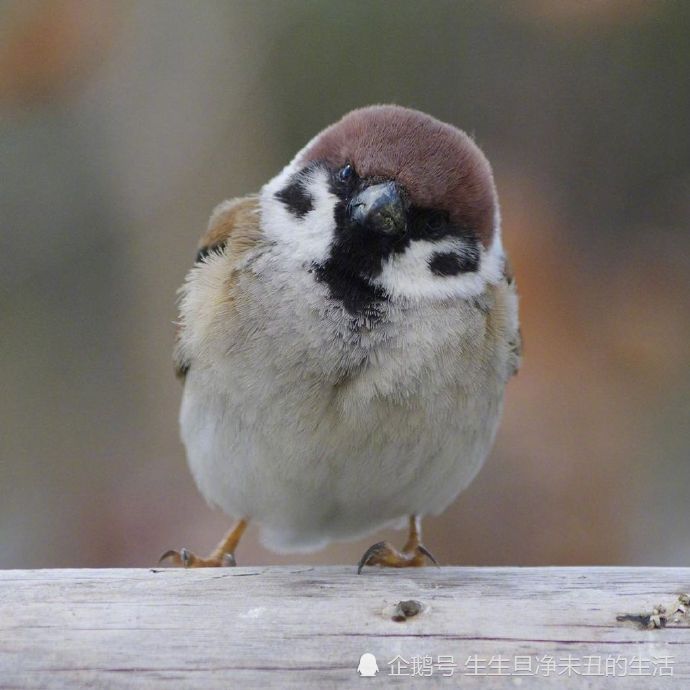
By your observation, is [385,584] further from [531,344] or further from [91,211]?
[91,211]

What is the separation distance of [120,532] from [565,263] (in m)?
2.16

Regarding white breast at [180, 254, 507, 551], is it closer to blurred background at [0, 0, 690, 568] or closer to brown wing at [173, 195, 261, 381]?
brown wing at [173, 195, 261, 381]

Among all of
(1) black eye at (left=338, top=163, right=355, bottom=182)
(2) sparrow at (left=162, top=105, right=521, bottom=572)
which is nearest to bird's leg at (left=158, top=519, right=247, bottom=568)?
(2) sparrow at (left=162, top=105, right=521, bottom=572)

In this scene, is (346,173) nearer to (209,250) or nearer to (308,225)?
(308,225)

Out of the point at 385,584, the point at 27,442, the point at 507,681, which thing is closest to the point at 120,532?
the point at 27,442

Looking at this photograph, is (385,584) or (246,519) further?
(246,519)

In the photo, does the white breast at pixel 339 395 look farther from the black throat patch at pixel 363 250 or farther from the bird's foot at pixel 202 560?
the bird's foot at pixel 202 560

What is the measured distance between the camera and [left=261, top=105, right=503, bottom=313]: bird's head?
2.62m

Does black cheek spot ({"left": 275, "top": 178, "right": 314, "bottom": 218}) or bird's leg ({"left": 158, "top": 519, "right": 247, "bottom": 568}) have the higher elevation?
black cheek spot ({"left": 275, "top": 178, "right": 314, "bottom": 218})

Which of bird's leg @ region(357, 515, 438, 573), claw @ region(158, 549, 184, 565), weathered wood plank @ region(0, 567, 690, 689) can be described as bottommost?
claw @ region(158, 549, 184, 565)

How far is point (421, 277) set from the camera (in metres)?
2.71

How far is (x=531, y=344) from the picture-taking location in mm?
4703

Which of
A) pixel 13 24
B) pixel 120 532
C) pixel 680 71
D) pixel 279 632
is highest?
pixel 680 71

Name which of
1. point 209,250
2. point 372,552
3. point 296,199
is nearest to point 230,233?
point 209,250
